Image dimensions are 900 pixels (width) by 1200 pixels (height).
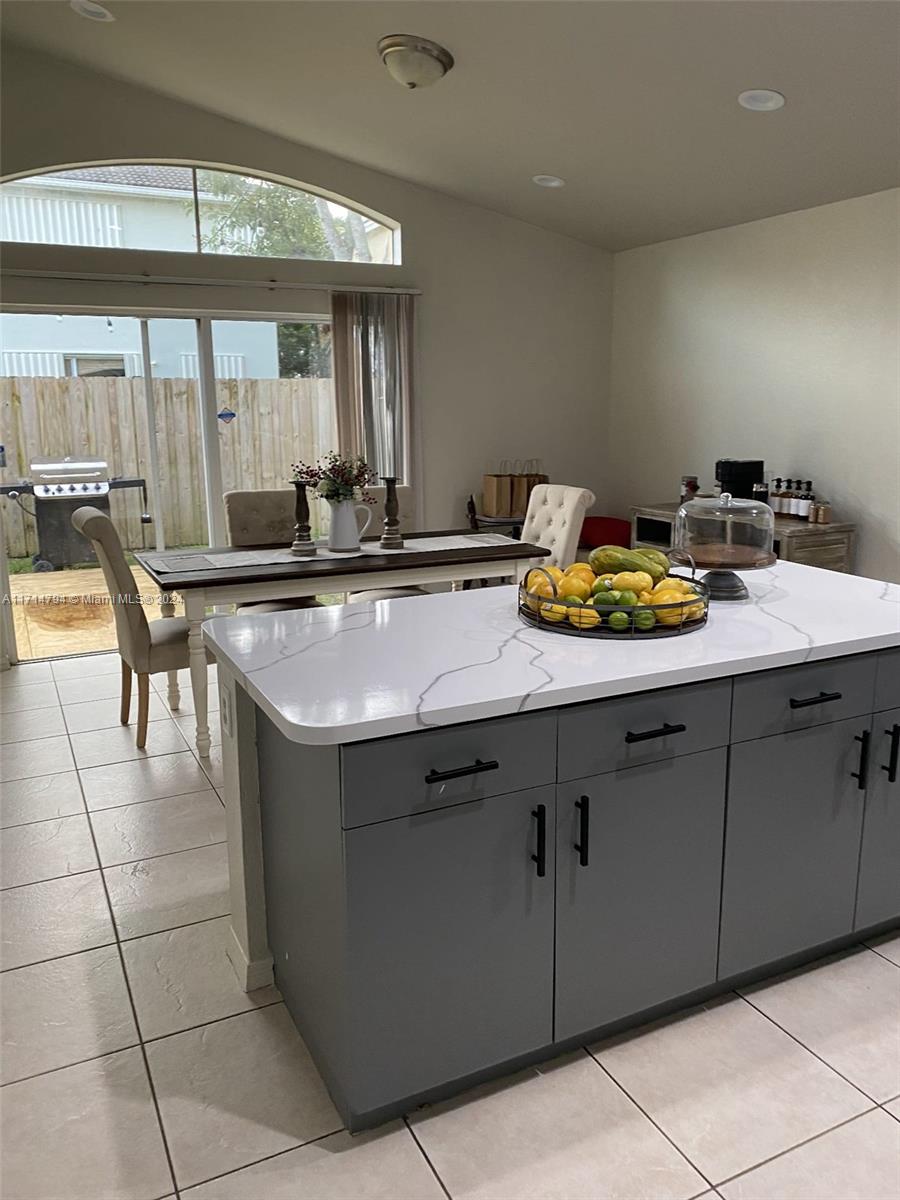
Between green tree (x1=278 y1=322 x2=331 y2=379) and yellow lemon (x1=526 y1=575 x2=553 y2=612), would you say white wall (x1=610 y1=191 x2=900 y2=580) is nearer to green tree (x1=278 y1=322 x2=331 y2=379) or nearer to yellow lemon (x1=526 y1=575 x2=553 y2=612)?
green tree (x1=278 y1=322 x2=331 y2=379)

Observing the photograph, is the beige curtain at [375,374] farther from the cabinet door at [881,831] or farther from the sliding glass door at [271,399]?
the cabinet door at [881,831]

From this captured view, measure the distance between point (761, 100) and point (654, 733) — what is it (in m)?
3.19

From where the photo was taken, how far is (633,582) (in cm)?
216

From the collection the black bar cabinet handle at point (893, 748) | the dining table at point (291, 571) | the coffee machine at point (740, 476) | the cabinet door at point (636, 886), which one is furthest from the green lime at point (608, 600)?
the coffee machine at point (740, 476)

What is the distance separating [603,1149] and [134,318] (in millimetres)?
4883

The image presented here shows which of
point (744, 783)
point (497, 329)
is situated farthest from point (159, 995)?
point (497, 329)

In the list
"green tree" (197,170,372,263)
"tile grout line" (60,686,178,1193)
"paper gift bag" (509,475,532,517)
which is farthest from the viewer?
"paper gift bag" (509,475,532,517)

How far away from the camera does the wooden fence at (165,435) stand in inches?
201

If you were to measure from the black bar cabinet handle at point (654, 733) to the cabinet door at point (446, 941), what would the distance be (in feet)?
0.67

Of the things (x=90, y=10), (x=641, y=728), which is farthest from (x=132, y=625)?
(x=90, y=10)

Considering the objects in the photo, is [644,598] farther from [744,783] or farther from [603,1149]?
[603,1149]

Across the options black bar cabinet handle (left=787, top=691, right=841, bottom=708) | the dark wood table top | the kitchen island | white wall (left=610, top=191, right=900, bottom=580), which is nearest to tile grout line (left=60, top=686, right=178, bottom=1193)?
the kitchen island

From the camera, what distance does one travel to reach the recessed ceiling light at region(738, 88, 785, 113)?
3732 millimetres

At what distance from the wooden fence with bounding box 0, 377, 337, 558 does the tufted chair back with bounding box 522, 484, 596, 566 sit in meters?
1.51
